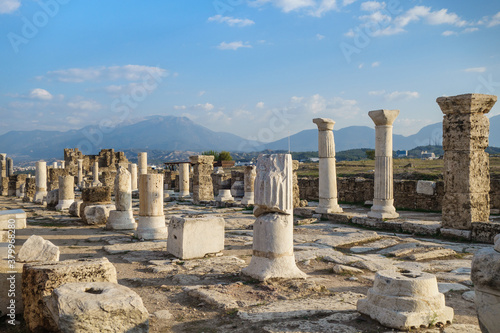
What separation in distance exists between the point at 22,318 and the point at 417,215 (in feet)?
42.8

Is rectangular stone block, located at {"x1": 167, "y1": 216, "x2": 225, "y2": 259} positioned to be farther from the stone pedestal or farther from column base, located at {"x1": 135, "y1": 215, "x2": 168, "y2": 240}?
the stone pedestal

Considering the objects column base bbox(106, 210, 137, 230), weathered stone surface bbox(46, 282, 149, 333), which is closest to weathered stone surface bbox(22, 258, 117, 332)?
weathered stone surface bbox(46, 282, 149, 333)

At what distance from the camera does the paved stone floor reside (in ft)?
15.0

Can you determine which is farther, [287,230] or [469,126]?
[469,126]

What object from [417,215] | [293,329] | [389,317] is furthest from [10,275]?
[417,215]

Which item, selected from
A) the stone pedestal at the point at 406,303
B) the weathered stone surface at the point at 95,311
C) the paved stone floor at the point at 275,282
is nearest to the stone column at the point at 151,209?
the paved stone floor at the point at 275,282

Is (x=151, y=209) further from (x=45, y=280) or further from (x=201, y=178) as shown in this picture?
(x=201, y=178)

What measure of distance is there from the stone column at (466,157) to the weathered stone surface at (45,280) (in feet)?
29.4

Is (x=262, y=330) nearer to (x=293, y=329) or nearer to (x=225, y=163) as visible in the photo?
(x=293, y=329)

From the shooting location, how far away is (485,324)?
3.17m

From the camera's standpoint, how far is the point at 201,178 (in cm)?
2097

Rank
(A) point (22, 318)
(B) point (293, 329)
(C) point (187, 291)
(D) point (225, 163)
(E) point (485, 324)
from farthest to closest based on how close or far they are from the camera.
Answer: (D) point (225, 163), (C) point (187, 291), (A) point (22, 318), (B) point (293, 329), (E) point (485, 324)

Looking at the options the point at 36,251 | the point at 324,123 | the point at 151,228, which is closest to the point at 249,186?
the point at 324,123

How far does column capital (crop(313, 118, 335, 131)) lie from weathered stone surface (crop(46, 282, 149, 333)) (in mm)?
11441
